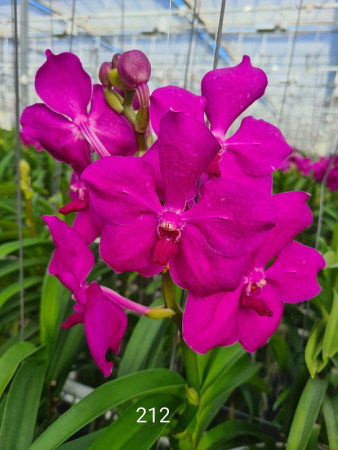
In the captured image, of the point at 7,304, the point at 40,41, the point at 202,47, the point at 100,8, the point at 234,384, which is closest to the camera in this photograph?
the point at 234,384

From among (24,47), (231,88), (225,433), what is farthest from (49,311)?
(24,47)

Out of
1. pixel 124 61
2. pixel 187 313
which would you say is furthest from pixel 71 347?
pixel 124 61

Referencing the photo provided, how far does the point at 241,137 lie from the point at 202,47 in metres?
9.17

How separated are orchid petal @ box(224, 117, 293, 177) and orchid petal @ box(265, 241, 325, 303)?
100mm

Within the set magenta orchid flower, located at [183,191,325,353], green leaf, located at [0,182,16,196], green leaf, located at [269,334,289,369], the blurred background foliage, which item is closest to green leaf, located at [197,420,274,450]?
the blurred background foliage

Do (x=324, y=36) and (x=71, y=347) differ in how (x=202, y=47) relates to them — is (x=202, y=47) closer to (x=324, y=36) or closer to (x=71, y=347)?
(x=324, y=36)

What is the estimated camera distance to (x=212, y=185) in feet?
1.08

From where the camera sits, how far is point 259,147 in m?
0.38

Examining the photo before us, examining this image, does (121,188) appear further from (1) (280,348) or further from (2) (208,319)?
(1) (280,348)

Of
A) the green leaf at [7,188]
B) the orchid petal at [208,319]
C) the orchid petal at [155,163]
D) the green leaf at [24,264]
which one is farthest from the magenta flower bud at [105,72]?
the green leaf at [7,188]

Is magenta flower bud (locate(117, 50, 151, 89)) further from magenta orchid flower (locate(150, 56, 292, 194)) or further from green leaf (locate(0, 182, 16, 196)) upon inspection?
green leaf (locate(0, 182, 16, 196))

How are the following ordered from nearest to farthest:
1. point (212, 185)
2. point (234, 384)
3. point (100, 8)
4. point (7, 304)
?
point (212, 185) < point (234, 384) < point (7, 304) < point (100, 8)

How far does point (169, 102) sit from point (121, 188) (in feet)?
0.29

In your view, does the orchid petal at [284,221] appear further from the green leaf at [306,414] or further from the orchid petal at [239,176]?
the green leaf at [306,414]
